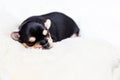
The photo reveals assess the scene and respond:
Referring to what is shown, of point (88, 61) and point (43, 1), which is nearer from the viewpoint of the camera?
point (88, 61)

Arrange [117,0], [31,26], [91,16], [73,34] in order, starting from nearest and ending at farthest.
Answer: [31,26] < [73,34] < [91,16] < [117,0]

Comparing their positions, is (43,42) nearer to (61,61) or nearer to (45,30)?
(45,30)

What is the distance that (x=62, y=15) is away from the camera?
1.61 metres

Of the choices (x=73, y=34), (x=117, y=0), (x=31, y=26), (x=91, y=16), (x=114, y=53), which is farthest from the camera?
(x=117, y=0)

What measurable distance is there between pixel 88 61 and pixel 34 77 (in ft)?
0.74

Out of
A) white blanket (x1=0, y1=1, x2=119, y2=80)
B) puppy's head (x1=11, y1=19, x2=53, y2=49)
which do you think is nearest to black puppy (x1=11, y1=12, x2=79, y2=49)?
puppy's head (x1=11, y1=19, x2=53, y2=49)

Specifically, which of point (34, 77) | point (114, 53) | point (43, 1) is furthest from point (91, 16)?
point (34, 77)

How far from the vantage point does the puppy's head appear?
1.33m

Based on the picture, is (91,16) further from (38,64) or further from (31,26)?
(38,64)

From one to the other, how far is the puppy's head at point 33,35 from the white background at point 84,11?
0.29 m

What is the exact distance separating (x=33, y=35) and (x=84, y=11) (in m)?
0.52

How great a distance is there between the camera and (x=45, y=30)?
4.53ft

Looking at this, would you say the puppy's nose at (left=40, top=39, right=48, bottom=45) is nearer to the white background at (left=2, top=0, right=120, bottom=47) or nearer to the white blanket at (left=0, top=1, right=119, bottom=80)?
the white blanket at (left=0, top=1, right=119, bottom=80)

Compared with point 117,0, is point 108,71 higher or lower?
lower
